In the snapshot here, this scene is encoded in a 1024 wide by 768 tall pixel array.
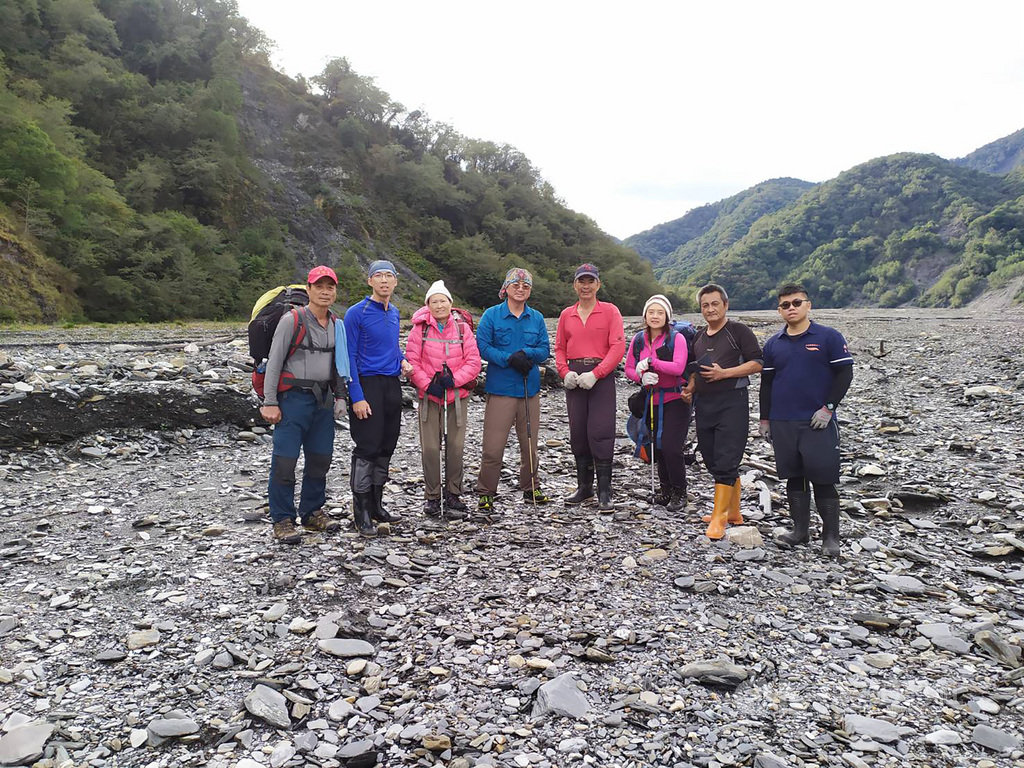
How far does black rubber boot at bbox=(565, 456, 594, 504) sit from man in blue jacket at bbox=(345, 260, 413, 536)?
2.27 meters

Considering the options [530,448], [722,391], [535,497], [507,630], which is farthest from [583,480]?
[507,630]

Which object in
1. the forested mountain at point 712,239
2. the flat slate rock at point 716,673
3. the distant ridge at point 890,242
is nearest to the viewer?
the flat slate rock at point 716,673

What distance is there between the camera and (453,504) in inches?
249

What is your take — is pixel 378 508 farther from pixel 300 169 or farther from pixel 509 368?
pixel 300 169

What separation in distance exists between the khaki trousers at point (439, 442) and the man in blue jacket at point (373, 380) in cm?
37

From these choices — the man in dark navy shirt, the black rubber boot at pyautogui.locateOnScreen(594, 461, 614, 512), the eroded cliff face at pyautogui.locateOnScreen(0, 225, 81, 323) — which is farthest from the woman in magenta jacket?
the eroded cliff face at pyautogui.locateOnScreen(0, 225, 81, 323)

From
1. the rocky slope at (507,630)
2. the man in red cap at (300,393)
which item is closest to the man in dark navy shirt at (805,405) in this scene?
the rocky slope at (507,630)

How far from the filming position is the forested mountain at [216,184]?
80.8 ft

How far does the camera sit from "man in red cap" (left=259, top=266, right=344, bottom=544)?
506 cm

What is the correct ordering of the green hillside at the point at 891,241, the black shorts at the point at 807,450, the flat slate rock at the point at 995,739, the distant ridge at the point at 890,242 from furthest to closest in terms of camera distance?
the green hillside at the point at 891,241, the distant ridge at the point at 890,242, the black shorts at the point at 807,450, the flat slate rock at the point at 995,739

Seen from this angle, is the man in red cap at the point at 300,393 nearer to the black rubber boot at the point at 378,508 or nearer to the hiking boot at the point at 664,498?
the black rubber boot at the point at 378,508

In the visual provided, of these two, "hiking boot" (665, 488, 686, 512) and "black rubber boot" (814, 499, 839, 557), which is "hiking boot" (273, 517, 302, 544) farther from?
"black rubber boot" (814, 499, 839, 557)

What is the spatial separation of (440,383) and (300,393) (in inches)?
56.2

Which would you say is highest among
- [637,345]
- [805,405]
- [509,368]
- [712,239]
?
[712,239]
